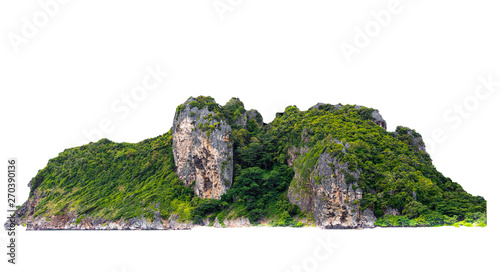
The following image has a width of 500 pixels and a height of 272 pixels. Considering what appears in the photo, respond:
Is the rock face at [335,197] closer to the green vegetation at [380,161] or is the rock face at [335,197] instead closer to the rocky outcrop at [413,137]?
the green vegetation at [380,161]

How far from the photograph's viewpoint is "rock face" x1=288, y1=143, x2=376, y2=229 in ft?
143

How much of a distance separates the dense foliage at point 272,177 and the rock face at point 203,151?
1201mm

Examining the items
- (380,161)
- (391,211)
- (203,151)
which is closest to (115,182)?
(203,151)

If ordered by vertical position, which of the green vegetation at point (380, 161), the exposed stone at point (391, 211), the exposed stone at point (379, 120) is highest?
the exposed stone at point (379, 120)

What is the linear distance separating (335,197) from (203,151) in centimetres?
2097

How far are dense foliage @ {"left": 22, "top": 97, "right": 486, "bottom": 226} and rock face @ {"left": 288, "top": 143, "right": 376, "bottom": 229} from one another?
0.80 metres

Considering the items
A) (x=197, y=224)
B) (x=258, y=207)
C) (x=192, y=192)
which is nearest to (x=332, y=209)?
(x=258, y=207)

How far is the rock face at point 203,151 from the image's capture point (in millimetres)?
56125

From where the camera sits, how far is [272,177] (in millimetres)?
55438

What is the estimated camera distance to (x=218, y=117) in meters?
58.8

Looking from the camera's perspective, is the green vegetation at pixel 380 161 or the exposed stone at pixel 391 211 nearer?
the green vegetation at pixel 380 161

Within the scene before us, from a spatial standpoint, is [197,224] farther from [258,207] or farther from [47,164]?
[47,164]

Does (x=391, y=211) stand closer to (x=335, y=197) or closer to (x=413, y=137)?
(x=335, y=197)

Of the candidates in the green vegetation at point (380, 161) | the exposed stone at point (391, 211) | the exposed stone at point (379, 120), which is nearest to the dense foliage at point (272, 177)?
the green vegetation at point (380, 161)
